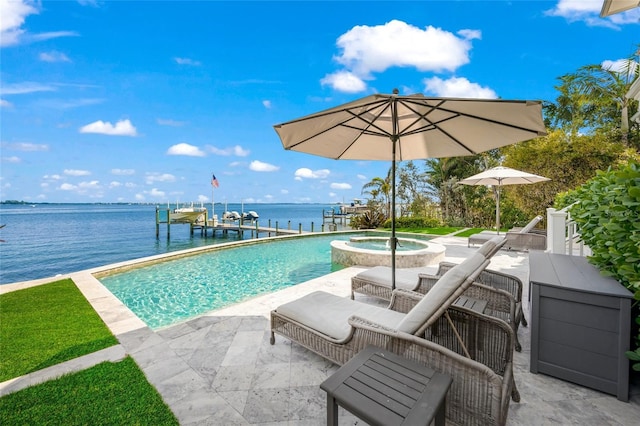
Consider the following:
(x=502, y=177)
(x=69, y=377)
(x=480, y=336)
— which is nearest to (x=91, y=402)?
(x=69, y=377)

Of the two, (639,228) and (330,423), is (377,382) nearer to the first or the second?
(330,423)

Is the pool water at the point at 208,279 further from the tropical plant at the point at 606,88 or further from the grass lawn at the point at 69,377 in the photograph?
the tropical plant at the point at 606,88

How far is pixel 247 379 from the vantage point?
244cm

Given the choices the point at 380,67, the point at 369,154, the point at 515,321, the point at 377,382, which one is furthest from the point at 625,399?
the point at 380,67

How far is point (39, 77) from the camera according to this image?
20.5 metres

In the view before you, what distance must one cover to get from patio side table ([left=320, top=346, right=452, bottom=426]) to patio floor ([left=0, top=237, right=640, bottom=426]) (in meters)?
0.62

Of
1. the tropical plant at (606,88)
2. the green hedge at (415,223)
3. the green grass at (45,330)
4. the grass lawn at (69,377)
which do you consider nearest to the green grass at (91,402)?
the grass lawn at (69,377)

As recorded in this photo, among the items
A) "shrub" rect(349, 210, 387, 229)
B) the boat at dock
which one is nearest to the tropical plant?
"shrub" rect(349, 210, 387, 229)

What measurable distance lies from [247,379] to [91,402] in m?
1.17

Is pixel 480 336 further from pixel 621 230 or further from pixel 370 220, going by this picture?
pixel 370 220

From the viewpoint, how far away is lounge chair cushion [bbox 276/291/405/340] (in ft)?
8.29

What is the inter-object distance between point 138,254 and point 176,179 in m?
41.6

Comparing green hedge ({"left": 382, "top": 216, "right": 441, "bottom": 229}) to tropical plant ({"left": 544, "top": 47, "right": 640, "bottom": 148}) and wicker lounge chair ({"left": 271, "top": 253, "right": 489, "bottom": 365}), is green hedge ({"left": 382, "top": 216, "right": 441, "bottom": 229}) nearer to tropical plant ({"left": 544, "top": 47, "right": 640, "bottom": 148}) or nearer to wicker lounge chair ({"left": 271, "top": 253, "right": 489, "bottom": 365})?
tropical plant ({"left": 544, "top": 47, "right": 640, "bottom": 148})

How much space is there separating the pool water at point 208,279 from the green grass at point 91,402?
6.45ft
